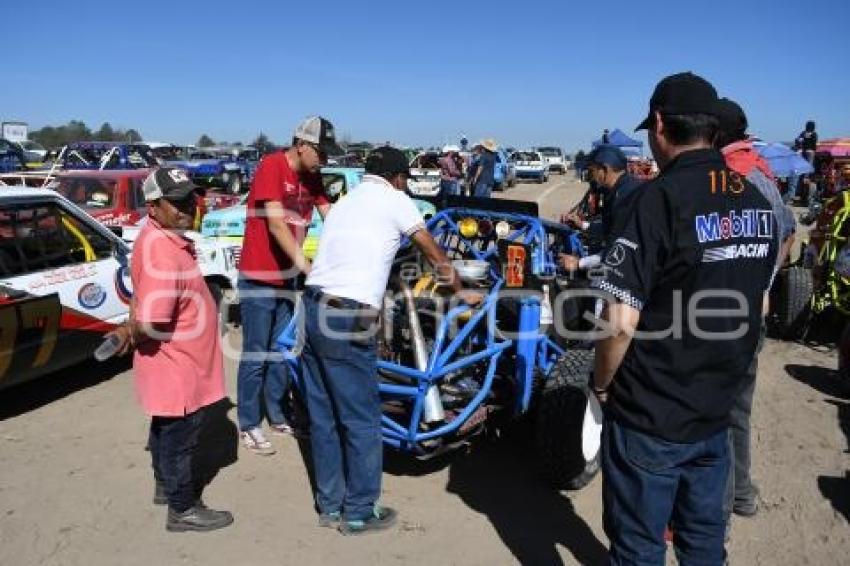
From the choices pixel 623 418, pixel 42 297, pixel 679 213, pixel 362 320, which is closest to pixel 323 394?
pixel 362 320

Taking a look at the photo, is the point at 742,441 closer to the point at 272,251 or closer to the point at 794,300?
the point at 272,251

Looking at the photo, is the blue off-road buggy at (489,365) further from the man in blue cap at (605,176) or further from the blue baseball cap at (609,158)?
Result: the blue baseball cap at (609,158)

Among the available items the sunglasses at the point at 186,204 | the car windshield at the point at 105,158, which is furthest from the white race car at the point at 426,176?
the sunglasses at the point at 186,204

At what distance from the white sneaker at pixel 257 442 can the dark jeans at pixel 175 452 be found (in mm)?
948

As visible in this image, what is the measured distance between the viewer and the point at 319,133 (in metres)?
4.07

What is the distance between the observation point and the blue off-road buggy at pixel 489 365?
3688mm

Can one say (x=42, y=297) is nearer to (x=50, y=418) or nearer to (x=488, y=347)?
(x=50, y=418)

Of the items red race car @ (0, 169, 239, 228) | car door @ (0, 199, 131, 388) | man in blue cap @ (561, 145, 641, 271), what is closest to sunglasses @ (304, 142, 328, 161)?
man in blue cap @ (561, 145, 641, 271)

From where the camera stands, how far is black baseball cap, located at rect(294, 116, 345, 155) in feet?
13.3

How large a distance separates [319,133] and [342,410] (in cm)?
168

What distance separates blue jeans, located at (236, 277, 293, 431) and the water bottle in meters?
1.33

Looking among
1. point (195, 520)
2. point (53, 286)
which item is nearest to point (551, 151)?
point (53, 286)

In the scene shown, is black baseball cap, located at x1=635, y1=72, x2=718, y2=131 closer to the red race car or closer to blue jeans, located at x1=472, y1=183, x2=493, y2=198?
the red race car

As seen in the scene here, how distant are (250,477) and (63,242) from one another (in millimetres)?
2698
